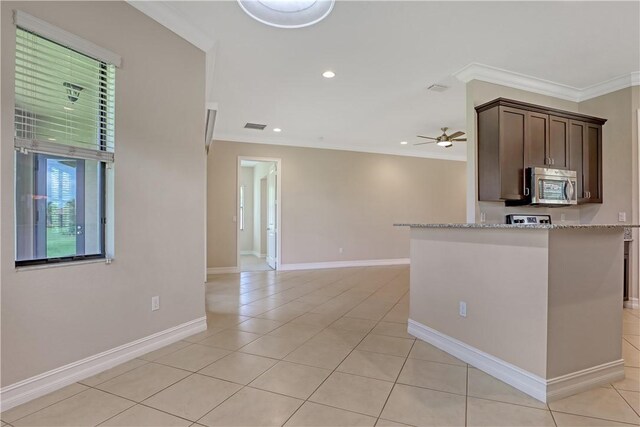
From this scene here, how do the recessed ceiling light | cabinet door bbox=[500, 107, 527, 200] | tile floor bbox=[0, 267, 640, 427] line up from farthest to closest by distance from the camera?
1. cabinet door bbox=[500, 107, 527, 200]
2. the recessed ceiling light
3. tile floor bbox=[0, 267, 640, 427]

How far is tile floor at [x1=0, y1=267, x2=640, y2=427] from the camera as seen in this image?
1.76 metres

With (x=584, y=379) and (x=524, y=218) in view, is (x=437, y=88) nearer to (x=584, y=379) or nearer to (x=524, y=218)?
(x=524, y=218)

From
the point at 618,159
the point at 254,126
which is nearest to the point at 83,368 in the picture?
the point at 254,126

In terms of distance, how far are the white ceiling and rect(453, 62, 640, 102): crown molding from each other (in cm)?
10

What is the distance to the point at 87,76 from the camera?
88.6 inches

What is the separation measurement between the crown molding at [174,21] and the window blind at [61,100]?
57 cm

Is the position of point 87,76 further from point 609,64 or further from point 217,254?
point 609,64

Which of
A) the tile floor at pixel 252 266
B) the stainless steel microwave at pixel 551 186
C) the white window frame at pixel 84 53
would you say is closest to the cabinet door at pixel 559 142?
the stainless steel microwave at pixel 551 186

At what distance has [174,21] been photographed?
8.91 feet

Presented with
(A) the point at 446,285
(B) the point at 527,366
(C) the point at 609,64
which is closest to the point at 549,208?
(C) the point at 609,64

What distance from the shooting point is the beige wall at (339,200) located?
6348 mm

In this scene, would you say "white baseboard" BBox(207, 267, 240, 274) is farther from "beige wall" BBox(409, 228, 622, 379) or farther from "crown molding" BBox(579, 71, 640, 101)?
"crown molding" BBox(579, 71, 640, 101)

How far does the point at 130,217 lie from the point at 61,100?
880mm

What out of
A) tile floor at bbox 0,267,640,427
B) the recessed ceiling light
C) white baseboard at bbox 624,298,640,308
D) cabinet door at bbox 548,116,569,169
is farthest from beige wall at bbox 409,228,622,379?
white baseboard at bbox 624,298,640,308
